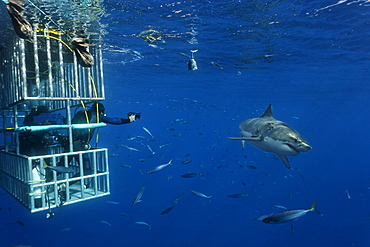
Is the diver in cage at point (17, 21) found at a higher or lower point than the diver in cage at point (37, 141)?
higher

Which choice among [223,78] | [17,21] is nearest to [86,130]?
[17,21]

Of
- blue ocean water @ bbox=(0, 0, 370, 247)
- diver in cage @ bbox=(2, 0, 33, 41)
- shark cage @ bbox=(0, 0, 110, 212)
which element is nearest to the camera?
diver in cage @ bbox=(2, 0, 33, 41)

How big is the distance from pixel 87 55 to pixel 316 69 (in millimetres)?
20772

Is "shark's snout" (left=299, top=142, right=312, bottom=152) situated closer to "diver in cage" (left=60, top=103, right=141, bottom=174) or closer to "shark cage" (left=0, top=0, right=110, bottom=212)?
"diver in cage" (left=60, top=103, right=141, bottom=174)

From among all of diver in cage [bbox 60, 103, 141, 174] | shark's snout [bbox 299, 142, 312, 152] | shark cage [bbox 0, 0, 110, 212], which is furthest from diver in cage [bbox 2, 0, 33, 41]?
shark's snout [bbox 299, 142, 312, 152]

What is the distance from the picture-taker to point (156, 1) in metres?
9.88

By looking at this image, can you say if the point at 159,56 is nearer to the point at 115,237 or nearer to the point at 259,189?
the point at 115,237

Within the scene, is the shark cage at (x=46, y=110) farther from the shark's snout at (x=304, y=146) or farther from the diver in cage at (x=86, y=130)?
the shark's snout at (x=304, y=146)

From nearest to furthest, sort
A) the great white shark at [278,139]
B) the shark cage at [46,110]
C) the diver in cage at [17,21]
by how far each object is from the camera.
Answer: the diver in cage at [17,21], the great white shark at [278,139], the shark cage at [46,110]

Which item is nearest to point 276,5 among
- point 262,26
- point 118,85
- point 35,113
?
point 262,26

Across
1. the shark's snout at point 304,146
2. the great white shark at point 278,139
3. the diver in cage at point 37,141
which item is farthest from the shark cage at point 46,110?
the shark's snout at point 304,146

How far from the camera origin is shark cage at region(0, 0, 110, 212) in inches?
225

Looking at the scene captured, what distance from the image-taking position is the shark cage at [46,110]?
5711 mm

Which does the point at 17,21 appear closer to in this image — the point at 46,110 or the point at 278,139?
the point at 46,110
